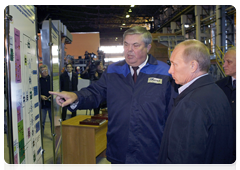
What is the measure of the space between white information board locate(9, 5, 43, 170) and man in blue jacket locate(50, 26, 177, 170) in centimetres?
26

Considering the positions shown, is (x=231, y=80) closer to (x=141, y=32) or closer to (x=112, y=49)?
(x=141, y=32)

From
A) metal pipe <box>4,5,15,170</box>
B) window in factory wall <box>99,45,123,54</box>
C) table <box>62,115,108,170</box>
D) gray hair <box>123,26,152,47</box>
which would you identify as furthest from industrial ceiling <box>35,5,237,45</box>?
metal pipe <box>4,5,15,170</box>

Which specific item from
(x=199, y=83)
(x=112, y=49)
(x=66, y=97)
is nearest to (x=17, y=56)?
(x=66, y=97)

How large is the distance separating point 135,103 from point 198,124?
2.36 feet

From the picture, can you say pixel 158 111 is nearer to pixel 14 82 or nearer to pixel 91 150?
pixel 14 82

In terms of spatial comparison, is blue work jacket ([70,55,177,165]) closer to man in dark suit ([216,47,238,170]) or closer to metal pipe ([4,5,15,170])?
metal pipe ([4,5,15,170])

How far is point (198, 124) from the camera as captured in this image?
0.98m

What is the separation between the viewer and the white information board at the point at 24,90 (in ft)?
4.22

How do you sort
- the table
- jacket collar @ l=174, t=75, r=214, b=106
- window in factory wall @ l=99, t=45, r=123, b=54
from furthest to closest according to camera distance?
window in factory wall @ l=99, t=45, r=123, b=54, the table, jacket collar @ l=174, t=75, r=214, b=106

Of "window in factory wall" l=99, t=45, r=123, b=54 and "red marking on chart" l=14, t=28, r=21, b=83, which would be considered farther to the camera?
"window in factory wall" l=99, t=45, r=123, b=54

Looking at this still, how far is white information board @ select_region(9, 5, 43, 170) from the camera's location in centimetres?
129

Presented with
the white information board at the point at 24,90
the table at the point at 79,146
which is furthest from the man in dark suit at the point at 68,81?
the white information board at the point at 24,90

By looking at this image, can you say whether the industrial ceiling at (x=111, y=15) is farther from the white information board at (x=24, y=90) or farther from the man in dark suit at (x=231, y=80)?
the white information board at (x=24, y=90)
